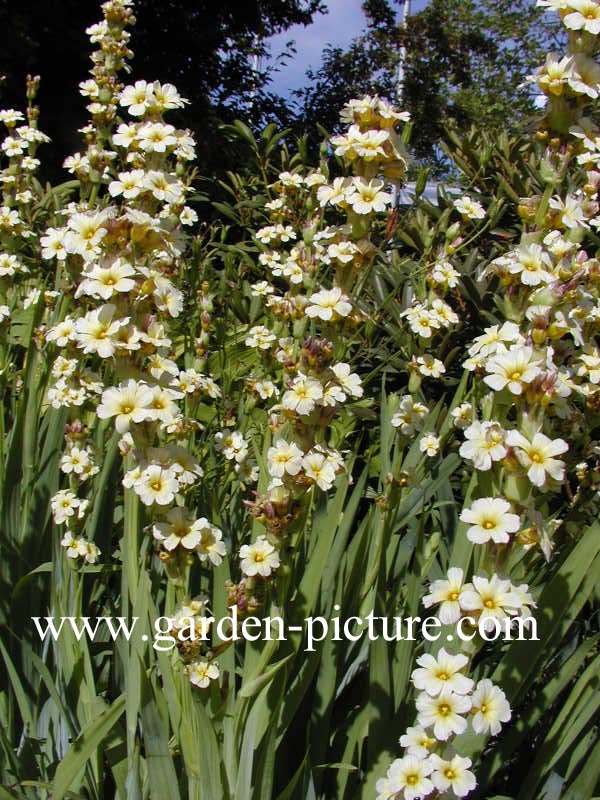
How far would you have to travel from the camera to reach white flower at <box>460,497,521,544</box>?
1164 mm

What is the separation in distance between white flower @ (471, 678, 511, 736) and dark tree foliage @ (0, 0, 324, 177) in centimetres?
687

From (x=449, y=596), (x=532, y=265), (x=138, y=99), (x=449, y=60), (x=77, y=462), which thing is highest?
(x=449, y=60)

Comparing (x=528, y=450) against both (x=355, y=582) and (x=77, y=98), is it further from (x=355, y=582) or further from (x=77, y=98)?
(x=77, y=98)

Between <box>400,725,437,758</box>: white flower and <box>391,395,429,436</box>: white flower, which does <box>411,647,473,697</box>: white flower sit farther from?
<box>391,395,429,436</box>: white flower

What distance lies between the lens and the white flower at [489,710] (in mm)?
1164

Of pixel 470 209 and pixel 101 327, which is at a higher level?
pixel 470 209

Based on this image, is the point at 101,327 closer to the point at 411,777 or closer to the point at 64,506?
the point at 64,506

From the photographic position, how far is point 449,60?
17422mm

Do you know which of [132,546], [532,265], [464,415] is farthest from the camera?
[464,415]

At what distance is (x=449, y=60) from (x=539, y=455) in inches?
727

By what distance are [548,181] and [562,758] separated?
124 centimetres

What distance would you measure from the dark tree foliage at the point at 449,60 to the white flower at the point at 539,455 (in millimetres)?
14427

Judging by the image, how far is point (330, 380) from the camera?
133 cm

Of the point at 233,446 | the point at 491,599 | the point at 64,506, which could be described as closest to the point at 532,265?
the point at 491,599
